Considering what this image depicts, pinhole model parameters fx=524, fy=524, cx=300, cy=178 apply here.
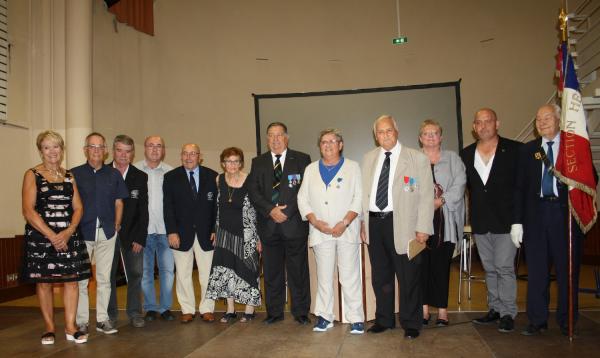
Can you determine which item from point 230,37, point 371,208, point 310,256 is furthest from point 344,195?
point 230,37

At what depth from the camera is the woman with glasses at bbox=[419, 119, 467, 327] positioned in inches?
155

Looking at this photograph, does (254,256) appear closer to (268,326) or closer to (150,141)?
(268,326)

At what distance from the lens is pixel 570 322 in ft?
11.1

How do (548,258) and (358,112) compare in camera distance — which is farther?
(358,112)

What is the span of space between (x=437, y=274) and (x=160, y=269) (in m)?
2.27

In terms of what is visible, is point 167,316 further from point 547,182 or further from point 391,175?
point 547,182

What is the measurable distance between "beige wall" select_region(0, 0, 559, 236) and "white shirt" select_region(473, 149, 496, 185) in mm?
5035

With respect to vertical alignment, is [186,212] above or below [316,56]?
below

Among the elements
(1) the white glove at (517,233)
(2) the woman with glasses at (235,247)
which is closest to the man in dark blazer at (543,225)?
(1) the white glove at (517,233)

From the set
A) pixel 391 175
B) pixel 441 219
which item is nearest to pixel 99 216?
pixel 391 175

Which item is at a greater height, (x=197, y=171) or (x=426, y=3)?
(x=426, y=3)

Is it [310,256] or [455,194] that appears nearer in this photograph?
[455,194]

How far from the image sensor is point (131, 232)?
4227 millimetres

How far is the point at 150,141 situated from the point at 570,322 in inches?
135
